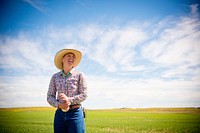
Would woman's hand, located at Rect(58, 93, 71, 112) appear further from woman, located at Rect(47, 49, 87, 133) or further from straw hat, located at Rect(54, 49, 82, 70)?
straw hat, located at Rect(54, 49, 82, 70)

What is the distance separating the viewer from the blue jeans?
2.95 meters

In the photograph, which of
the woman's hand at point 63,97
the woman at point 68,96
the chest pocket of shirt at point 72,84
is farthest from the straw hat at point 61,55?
the woman's hand at point 63,97

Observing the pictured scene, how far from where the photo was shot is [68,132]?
2988 millimetres

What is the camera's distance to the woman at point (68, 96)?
2.96 m

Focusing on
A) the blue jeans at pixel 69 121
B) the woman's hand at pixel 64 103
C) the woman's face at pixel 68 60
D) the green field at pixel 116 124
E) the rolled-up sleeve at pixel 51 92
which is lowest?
the green field at pixel 116 124

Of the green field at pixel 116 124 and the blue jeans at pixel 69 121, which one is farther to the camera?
the green field at pixel 116 124

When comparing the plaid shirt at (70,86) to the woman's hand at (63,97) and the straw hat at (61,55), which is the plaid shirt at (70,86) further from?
the straw hat at (61,55)

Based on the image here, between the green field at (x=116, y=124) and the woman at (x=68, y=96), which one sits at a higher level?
the woman at (x=68, y=96)

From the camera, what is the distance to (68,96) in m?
3.14

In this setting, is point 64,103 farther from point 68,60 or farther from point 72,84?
point 68,60

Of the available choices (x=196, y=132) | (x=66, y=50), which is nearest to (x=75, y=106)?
(x=66, y=50)

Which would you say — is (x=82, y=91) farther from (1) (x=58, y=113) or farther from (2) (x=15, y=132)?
(2) (x=15, y=132)

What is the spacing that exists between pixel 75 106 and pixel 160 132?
11021 millimetres

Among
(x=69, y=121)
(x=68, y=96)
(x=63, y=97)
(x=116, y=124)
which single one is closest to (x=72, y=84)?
(x=68, y=96)
